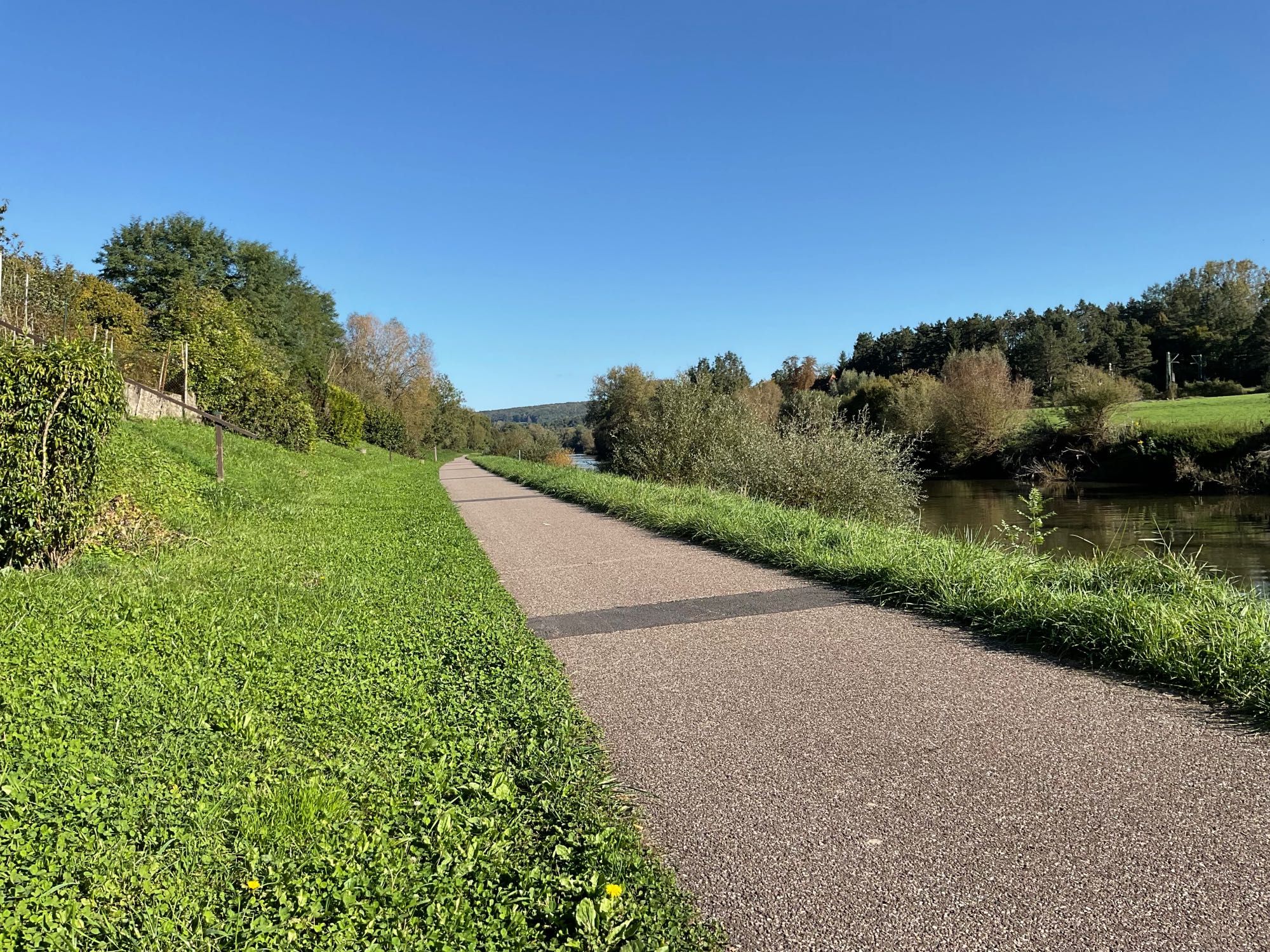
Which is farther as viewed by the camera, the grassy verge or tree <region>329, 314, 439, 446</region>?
tree <region>329, 314, 439, 446</region>

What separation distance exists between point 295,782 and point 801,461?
13473mm

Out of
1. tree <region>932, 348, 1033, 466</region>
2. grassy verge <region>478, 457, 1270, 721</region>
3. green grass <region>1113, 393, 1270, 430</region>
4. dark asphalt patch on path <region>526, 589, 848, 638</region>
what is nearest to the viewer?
grassy verge <region>478, 457, 1270, 721</region>

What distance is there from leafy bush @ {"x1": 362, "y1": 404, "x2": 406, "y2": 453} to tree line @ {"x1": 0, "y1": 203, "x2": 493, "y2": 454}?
130 mm

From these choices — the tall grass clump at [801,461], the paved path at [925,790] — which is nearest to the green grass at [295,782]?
the paved path at [925,790]

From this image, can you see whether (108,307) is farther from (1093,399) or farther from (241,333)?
(1093,399)

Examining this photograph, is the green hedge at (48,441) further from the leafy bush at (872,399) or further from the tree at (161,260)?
the leafy bush at (872,399)

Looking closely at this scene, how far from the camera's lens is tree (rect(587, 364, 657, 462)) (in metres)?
50.2

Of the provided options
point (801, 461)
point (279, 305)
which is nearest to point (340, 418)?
point (279, 305)

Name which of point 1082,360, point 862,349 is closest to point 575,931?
point 1082,360

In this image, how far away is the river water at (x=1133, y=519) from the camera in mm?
13695

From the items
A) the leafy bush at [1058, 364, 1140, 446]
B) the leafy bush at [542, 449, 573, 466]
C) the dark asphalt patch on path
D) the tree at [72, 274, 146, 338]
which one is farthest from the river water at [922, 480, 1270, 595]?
the leafy bush at [542, 449, 573, 466]

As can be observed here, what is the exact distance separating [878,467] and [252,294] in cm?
3598

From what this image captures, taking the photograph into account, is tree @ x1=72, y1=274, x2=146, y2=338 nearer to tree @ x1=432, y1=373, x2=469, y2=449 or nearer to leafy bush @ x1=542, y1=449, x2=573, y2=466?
leafy bush @ x1=542, y1=449, x2=573, y2=466

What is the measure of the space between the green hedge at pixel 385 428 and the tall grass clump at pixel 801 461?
35.1 m
